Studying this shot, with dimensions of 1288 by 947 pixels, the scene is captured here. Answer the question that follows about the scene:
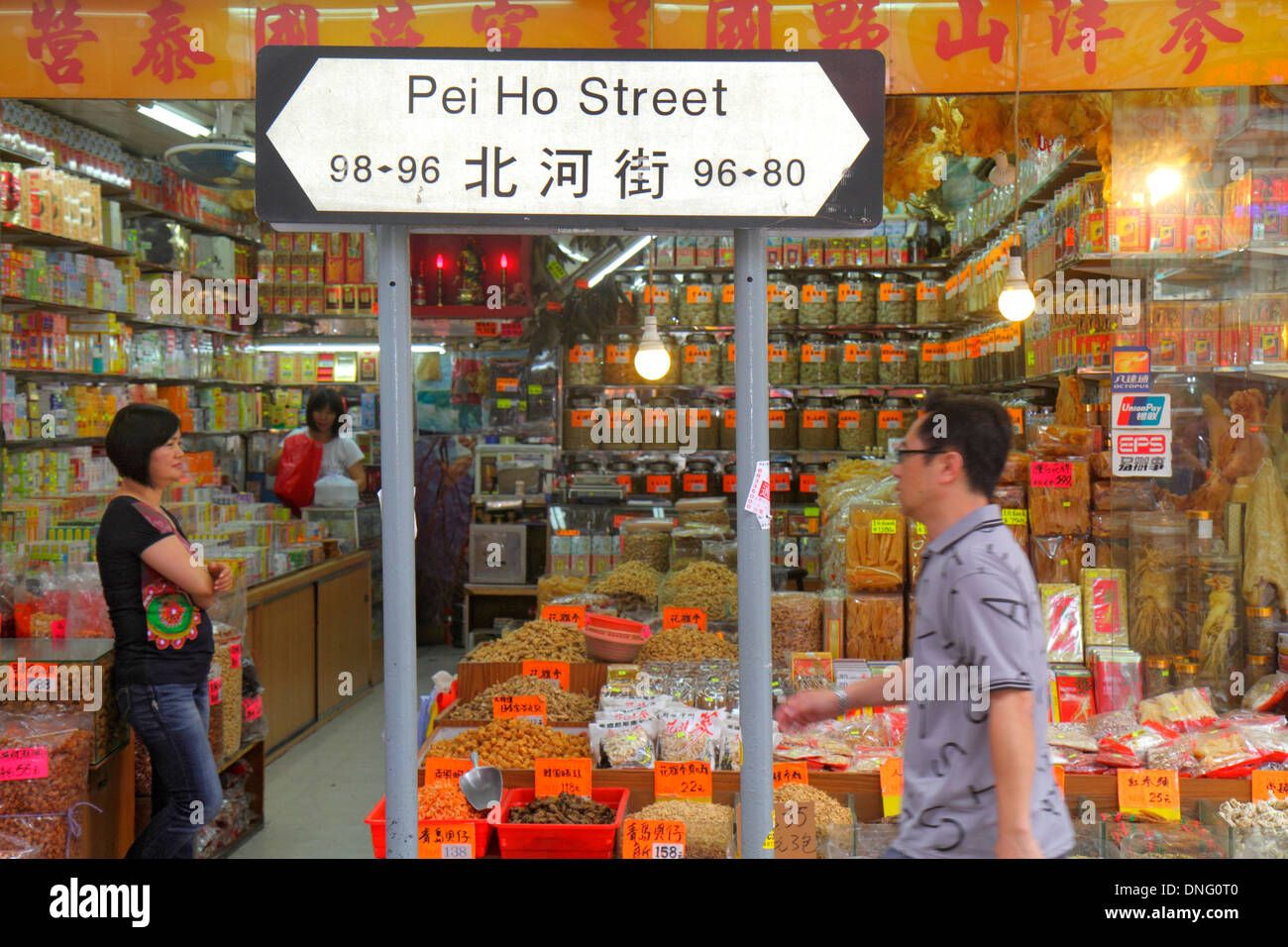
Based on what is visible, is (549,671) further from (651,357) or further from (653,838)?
(651,357)

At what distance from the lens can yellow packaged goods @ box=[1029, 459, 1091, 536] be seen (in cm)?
402

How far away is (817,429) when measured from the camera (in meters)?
7.67

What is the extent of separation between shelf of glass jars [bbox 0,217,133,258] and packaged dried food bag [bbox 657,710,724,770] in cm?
436

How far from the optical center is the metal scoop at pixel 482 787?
2.77 m

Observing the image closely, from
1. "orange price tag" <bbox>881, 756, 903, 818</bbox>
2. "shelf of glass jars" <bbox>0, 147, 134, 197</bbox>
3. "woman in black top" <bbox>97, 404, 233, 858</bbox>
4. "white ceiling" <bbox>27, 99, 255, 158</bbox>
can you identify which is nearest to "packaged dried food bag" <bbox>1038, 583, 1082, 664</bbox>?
"orange price tag" <bbox>881, 756, 903, 818</bbox>

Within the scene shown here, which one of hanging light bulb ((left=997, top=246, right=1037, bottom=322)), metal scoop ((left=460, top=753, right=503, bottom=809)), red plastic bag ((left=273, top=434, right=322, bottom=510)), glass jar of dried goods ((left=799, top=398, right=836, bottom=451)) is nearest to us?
metal scoop ((left=460, top=753, right=503, bottom=809))

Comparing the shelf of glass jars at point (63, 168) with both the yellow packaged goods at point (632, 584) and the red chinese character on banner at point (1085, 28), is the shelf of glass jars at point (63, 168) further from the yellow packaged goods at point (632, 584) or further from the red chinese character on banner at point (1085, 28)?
the red chinese character on banner at point (1085, 28)

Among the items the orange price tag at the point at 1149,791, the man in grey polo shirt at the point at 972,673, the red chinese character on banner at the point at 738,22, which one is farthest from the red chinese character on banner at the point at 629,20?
the orange price tag at the point at 1149,791

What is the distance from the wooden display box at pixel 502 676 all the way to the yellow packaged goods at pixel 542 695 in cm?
10

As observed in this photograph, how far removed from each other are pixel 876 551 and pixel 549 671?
128cm

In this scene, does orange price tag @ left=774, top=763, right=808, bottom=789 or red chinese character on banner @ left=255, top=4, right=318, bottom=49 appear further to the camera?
red chinese character on banner @ left=255, top=4, right=318, bottom=49

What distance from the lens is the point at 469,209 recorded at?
1.72m

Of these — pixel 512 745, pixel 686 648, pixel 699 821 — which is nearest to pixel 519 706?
pixel 512 745

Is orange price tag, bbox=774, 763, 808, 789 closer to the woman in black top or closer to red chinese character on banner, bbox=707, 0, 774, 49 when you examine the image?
the woman in black top
